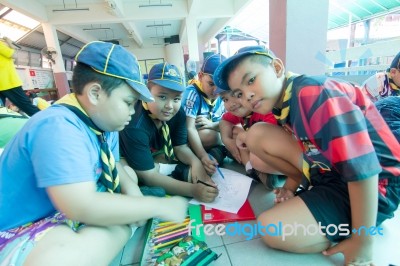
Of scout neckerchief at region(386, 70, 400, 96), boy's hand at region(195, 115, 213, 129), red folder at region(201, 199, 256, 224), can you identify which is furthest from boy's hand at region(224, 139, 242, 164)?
scout neckerchief at region(386, 70, 400, 96)

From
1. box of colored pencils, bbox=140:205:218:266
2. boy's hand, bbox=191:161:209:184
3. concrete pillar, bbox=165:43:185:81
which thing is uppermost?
concrete pillar, bbox=165:43:185:81

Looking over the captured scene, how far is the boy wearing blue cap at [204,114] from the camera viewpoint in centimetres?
142

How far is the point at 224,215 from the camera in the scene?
0.92 meters

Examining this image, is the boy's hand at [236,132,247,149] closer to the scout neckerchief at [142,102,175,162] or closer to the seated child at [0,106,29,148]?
the scout neckerchief at [142,102,175,162]

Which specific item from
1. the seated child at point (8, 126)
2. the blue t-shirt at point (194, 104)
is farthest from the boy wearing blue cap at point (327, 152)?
the seated child at point (8, 126)

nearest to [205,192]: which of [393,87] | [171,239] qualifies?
[171,239]

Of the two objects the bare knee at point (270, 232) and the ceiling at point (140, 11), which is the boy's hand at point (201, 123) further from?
the ceiling at point (140, 11)

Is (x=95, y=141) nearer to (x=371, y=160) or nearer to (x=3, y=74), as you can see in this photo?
(x=371, y=160)

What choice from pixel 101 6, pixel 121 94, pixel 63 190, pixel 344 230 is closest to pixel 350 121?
pixel 344 230

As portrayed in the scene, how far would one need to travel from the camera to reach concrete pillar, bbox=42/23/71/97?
15.9ft

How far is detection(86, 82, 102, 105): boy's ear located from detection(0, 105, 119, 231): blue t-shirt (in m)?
0.07

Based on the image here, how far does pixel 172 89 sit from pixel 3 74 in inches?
62.2

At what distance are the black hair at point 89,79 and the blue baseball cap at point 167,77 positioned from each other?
1.30 ft

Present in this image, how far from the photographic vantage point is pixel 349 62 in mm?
2447
